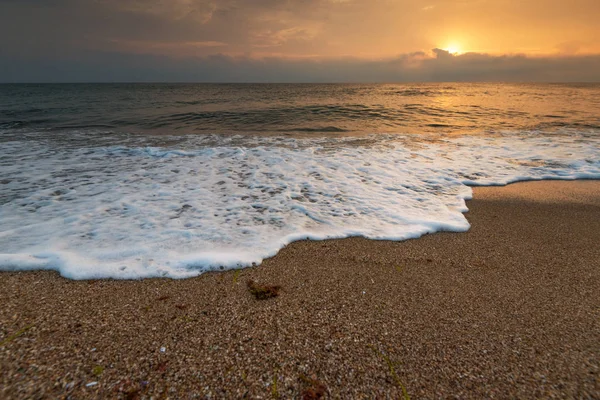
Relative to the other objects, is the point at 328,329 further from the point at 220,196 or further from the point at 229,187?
the point at 229,187

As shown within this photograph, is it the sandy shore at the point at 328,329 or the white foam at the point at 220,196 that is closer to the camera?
the sandy shore at the point at 328,329

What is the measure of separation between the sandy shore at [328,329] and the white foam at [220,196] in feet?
1.16

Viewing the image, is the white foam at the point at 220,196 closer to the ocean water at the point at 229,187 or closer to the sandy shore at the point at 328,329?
the ocean water at the point at 229,187

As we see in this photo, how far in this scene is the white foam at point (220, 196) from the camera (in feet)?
9.64

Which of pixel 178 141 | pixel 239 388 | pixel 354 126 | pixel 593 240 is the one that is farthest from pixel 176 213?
pixel 354 126

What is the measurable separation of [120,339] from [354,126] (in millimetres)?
12374

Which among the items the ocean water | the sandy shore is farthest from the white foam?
the sandy shore

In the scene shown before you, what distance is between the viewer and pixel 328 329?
1.96 metres

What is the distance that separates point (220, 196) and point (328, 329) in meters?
3.03

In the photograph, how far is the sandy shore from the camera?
1.57 m

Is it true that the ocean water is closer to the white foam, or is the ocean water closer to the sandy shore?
the white foam

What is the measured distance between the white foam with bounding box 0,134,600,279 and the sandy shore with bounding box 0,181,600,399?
0.35 meters

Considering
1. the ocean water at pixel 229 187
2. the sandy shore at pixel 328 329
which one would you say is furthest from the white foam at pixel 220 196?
the sandy shore at pixel 328 329

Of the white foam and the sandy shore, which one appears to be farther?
the white foam
